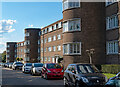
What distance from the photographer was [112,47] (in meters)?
24.7

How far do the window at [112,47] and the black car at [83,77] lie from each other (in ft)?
40.4

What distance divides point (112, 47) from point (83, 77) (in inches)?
587

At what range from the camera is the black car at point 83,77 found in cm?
1061

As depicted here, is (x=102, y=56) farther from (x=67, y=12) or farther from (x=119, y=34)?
(x=67, y=12)

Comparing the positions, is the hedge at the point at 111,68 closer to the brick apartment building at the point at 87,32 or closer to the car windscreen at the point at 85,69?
the brick apartment building at the point at 87,32

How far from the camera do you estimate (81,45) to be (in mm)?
26312

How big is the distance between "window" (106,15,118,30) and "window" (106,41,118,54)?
6.23 feet

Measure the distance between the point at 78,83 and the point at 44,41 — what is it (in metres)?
48.6

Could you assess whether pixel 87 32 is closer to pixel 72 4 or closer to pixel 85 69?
pixel 72 4

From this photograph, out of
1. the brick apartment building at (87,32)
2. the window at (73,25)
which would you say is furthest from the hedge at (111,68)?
the window at (73,25)

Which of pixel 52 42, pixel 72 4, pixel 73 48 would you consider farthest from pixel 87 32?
pixel 52 42

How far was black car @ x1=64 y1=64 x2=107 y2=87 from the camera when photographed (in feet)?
34.8

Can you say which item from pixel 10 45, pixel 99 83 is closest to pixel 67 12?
pixel 99 83

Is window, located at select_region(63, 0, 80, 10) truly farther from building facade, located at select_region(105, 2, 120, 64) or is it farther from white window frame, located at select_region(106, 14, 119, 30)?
white window frame, located at select_region(106, 14, 119, 30)
